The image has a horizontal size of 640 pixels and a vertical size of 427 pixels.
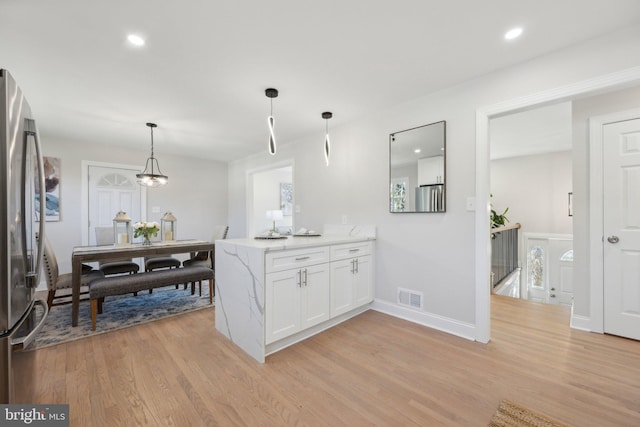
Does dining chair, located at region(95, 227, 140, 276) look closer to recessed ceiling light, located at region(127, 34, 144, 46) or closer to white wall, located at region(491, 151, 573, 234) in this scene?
recessed ceiling light, located at region(127, 34, 144, 46)

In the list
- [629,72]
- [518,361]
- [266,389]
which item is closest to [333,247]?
[266,389]

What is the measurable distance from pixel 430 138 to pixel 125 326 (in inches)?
147

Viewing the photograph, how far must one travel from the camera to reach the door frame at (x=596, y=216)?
2.52m

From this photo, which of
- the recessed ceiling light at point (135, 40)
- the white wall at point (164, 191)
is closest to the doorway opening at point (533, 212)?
the recessed ceiling light at point (135, 40)

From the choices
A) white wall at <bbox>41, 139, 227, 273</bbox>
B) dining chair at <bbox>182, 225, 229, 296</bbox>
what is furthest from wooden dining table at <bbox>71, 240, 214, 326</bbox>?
white wall at <bbox>41, 139, 227, 273</bbox>

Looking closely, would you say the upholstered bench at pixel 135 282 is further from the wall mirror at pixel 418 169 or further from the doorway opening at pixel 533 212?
the doorway opening at pixel 533 212

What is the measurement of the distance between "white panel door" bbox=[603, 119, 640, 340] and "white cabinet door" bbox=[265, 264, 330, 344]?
103 inches

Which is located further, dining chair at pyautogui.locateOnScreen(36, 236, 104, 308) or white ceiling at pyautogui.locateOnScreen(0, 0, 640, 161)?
dining chair at pyautogui.locateOnScreen(36, 236, 104, 308)

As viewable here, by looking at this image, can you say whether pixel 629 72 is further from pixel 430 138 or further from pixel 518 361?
pixel 518 361

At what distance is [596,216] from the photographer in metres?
2.55

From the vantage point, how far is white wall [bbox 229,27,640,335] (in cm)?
210

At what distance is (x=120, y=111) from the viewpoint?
3336 mm

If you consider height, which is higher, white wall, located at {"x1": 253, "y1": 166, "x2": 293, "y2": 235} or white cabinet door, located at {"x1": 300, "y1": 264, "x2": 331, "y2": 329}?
white wall, located at {"x1": 253, "y1": 166, "x2": 293, "y2": 235}

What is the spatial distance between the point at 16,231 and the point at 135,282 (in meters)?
1.96
